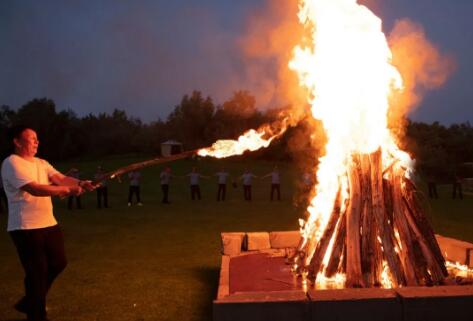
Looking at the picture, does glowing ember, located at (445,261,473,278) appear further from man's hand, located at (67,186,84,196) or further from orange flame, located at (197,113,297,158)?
man's hand, located at (67,186,84,196)

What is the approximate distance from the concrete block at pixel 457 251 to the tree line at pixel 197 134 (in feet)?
54.8

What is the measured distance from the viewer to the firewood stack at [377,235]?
5750 millimetres

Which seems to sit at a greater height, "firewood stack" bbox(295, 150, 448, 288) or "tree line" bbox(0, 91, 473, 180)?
"tree line" bbox(0, 91, 473, 180)

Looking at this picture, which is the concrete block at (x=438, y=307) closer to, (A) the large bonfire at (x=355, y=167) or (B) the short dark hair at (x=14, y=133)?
(A) the large bonfire at (x=355, y=167)

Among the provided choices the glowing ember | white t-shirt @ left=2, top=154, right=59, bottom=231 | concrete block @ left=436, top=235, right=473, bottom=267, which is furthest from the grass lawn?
concrete block @ left=436, top=235, right=473, bottom=267

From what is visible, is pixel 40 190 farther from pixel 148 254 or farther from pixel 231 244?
→ pixel 148 254

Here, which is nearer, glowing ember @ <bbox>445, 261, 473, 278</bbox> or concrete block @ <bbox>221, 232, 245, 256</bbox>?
glowing ember @ <bbox>445, 261, 473, 278</bbox>

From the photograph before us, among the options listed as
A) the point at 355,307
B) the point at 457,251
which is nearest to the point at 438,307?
the point at 355,307

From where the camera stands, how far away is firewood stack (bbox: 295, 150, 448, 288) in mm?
5750

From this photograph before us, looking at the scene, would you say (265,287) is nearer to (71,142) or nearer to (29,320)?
(29,320)

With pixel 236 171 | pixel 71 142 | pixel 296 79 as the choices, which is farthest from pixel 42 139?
pixel 296 79

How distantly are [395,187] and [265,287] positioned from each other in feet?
6.96

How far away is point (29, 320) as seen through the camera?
4934 millimetres

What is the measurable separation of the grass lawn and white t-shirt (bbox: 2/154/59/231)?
55.4 inches
